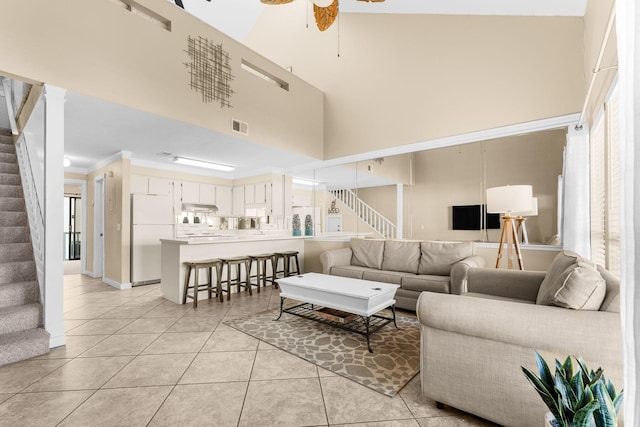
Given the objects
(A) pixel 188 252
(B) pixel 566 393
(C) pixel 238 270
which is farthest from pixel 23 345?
(B) pixel 566 393

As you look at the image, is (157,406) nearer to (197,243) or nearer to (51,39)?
(197,243)

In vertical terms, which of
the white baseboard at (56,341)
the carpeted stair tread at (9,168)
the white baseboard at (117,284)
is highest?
the carpeted stair tread at (9,168)

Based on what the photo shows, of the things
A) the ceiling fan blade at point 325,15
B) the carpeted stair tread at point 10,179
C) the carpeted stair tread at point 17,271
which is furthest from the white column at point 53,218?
the ceiling fan blade at point 325,15

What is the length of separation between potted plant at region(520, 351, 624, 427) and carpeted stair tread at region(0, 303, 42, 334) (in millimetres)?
3967

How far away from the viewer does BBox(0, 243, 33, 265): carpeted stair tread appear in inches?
130

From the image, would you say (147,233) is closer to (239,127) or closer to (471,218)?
(239,127)

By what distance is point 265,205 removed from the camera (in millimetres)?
7020

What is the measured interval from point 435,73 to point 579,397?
4.60 meters

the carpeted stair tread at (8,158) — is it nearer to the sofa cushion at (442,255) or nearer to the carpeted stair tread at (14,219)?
the carpeted stair tread at (14,219)

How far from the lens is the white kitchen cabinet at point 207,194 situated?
283 inches

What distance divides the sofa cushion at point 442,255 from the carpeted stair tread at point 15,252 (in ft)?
15.9

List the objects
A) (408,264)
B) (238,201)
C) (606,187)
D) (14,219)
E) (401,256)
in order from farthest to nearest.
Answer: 1. (238,201)
2. (401,256)
3. (408,264)
4. (14,219)
5. (606,187)

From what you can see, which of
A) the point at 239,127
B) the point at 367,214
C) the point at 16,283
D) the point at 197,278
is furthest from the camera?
the point at 367,214

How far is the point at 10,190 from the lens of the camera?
13.3 ft
